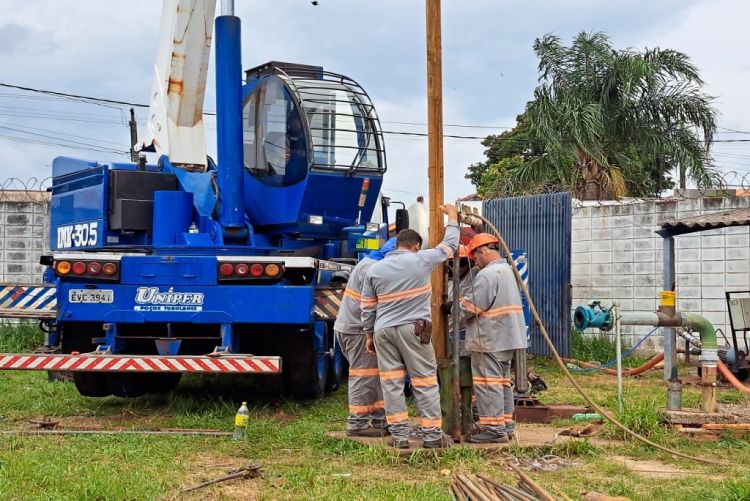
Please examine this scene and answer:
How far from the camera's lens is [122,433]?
7.48m

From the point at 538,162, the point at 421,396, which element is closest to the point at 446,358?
the point at 421,396

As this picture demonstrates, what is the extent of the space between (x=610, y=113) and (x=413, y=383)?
54.6 feet

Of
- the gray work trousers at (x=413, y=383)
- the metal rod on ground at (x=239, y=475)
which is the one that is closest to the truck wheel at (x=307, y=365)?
the gray work trousers at (x=413, y=383)

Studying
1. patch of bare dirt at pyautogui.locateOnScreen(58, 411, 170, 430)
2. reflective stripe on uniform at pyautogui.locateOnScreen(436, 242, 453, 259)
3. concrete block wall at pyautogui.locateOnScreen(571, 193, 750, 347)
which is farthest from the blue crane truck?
concrete block wall at pyautogui.locateOnScreen(571, 193, 750, 347)

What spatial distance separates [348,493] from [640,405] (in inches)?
135

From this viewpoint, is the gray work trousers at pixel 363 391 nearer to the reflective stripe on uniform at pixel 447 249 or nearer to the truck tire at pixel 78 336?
the reflective stripe on uniform at pixel 447 249

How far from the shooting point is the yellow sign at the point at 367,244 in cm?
1023

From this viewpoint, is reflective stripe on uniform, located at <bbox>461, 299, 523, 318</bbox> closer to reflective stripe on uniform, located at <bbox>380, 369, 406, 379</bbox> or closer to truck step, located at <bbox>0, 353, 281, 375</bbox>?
reflective stripe on uniform, located at <bbox>380, 369, 406, 379</bbox>

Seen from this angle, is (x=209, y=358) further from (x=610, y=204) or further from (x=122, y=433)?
(x=610, y=204)

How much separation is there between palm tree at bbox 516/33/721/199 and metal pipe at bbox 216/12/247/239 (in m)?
13.3

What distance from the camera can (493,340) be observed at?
24.0 ft

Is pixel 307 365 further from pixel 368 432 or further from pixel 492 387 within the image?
pixel 492 387

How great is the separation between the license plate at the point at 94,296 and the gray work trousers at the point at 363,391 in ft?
7.58

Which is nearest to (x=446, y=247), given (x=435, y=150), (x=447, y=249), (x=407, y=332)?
(x=447, y=249)
